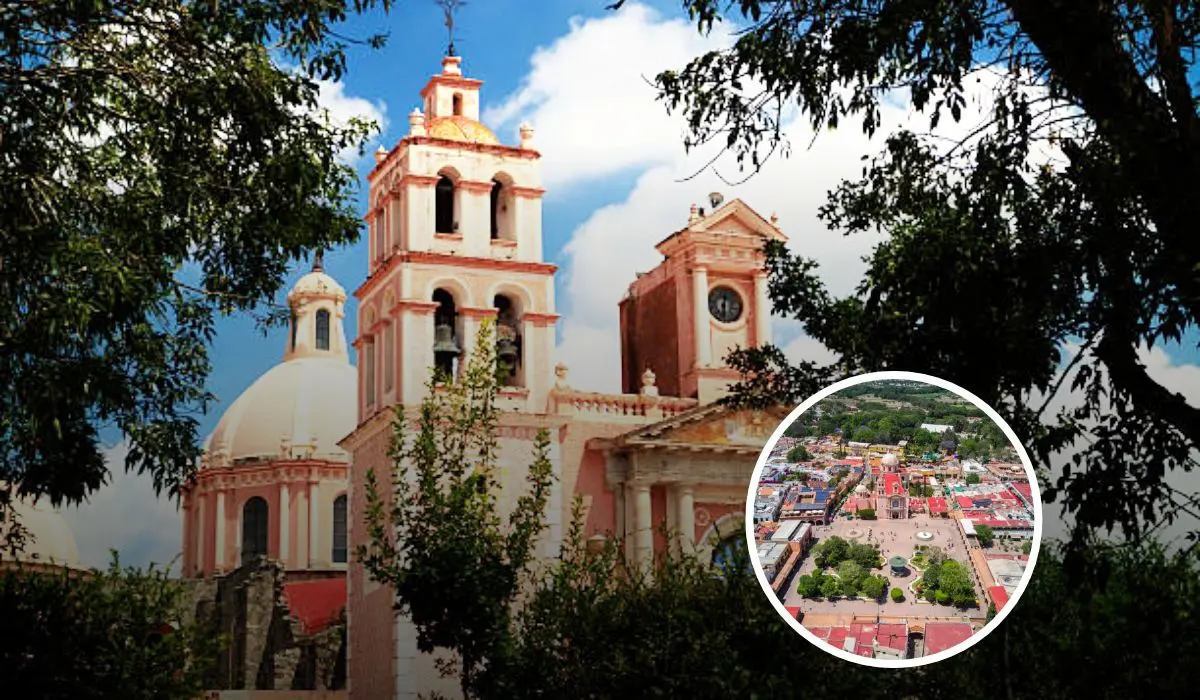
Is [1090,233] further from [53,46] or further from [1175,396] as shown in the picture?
Answer: [53,46]

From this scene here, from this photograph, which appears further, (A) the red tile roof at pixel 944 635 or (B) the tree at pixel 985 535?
(B) the tree at pixel 985 535

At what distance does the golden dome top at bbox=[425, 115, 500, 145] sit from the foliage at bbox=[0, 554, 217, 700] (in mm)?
15824

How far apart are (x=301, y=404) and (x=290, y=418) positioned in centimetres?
66

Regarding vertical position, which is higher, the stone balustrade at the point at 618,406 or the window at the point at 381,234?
the window at the point at 381,234

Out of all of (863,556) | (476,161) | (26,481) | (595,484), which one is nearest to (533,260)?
(476,161)

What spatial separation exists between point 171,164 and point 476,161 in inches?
728

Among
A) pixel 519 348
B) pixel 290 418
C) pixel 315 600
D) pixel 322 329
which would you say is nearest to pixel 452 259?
pixel 519 348

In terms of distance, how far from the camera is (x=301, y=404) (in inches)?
1906

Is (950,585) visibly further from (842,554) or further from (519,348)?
(519,348)

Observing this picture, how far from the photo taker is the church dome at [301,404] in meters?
47.1

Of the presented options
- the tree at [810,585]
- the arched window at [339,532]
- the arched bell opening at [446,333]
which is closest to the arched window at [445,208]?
the arched bell opening at [446,333]

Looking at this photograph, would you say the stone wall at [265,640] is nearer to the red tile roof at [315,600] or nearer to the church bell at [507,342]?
the red tile roof at [315,600]

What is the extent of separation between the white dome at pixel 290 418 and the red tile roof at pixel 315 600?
5158 mm

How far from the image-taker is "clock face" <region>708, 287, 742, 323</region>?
32.9 meters
